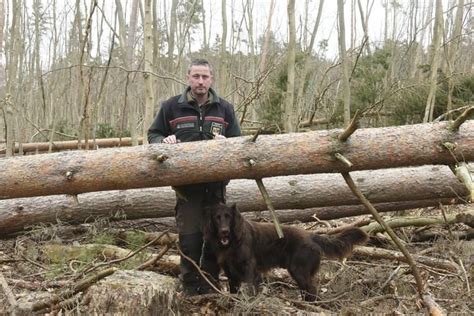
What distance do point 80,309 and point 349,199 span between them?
14.5ft

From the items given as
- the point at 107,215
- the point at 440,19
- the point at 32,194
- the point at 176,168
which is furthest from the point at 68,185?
the point at 440,19

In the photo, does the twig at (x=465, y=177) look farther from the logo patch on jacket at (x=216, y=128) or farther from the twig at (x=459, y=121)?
the logo patch on jacket at (x=216, y=128)

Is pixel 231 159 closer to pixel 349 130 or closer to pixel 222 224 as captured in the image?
pixel 222 224

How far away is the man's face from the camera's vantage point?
5.41 meters

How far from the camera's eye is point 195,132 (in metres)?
5.52

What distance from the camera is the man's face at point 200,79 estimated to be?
5410mm

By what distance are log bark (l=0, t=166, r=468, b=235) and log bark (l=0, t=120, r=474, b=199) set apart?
2.45 metres

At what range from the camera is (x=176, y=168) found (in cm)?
491

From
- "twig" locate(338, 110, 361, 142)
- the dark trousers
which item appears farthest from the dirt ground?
"twig" locate(338, 110, 361, 142)

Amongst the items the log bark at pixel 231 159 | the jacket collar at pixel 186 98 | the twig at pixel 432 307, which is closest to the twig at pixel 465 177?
the log bark at pixel 231 159

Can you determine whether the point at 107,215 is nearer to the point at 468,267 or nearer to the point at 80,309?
the point at 80,309

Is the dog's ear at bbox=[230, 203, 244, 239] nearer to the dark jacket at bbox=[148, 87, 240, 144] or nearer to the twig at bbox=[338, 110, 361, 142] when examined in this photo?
the dark jacket at bbox=[148, 87, 240, 144]

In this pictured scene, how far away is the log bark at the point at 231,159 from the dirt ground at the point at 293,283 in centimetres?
93

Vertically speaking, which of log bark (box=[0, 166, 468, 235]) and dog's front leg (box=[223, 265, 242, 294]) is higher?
log bark (box=[0, 166, 468, 235])
